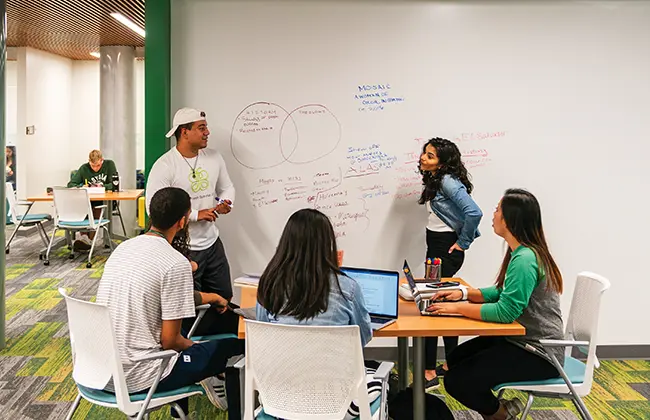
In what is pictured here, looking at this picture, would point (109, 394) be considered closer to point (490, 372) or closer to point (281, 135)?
point (490, 372)

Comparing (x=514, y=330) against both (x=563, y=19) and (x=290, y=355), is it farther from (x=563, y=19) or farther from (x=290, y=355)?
(x=563, y=19)

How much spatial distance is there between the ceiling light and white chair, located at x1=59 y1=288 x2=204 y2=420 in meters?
6.32

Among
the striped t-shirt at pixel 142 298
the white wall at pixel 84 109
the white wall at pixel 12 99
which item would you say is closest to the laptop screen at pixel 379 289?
the striped t-shirt at pixel 142 298

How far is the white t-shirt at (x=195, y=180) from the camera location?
4.11m

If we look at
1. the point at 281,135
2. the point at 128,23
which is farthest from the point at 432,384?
the point at 128,23

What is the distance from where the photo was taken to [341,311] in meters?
2.51

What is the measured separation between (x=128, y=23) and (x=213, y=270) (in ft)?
18.6

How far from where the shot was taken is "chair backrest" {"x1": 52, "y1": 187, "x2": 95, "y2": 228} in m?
7.92

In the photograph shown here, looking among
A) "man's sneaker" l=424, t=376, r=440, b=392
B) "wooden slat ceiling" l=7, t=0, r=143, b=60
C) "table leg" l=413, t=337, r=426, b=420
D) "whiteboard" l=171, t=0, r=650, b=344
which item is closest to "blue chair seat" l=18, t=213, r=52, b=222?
"wooden slat ceiling" l=7, t=0, r=143, b=60

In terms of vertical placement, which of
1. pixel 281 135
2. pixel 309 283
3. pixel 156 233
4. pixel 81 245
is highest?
pixel 281 135

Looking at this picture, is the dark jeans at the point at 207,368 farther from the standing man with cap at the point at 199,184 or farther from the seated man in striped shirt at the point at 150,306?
the standing man with cap at the point at 199,184

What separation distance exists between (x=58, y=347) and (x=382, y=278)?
307 centimetres

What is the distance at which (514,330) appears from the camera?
2867 mm

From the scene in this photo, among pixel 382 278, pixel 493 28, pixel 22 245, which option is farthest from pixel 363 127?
pixel 22 245
